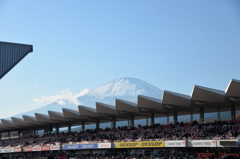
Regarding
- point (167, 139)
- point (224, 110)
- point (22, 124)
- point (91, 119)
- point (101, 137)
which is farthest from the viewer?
point (22, 124)

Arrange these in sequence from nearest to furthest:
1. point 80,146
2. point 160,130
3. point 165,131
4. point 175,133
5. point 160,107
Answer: point 175,133 < point 165,131 < point 160,130 < point 160,107 < point 80,146

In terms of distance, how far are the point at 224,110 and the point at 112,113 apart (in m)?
20.7

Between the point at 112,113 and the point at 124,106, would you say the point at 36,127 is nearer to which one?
the point at 112,113

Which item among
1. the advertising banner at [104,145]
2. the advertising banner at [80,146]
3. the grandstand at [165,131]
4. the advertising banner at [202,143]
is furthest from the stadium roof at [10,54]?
the advertising banner at [80,146]

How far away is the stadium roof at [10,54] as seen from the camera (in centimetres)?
2725

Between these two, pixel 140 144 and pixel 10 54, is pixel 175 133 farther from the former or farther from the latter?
pixel 10 54

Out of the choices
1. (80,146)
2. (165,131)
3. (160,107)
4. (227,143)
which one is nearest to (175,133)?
(165,131)

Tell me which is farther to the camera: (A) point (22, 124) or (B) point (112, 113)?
(A) point (22, 124)

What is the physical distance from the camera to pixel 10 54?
90.8 feet

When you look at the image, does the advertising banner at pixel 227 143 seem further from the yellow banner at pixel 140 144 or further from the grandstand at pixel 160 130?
the yellow banner at pixel 140 144

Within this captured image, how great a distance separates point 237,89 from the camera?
4322 cm

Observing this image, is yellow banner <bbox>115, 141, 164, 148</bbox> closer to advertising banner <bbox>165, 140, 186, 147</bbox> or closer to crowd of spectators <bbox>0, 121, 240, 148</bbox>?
advertising banner <bbox>165, 140, 186, 147</bbox>

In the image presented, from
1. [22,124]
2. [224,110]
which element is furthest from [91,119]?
[224,110]

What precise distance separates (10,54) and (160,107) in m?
33.4
